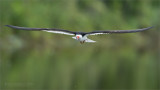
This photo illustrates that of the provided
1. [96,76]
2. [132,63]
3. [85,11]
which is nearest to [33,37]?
[85,11]

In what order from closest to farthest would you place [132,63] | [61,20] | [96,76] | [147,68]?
[96,76], [147,68], [132,63], [61,20]

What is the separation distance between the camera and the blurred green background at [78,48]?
16.1 meters

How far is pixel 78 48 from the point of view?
30375mm

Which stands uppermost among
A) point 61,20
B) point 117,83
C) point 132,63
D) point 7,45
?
point 61,20

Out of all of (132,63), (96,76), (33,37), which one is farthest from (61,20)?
(96,76)

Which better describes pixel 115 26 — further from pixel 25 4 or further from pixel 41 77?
pixel 41 77

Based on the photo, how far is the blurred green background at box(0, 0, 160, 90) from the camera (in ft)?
52.9

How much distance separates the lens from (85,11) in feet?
98.0

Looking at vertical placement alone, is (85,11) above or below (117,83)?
above

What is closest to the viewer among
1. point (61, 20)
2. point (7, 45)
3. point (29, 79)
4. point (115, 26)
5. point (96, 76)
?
point (29, 79)

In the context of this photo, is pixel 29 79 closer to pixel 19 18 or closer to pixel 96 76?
pixel 96 76

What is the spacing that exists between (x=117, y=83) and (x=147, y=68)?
142 inches

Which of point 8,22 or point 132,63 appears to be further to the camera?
point 8,22

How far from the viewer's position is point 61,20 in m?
28.2
